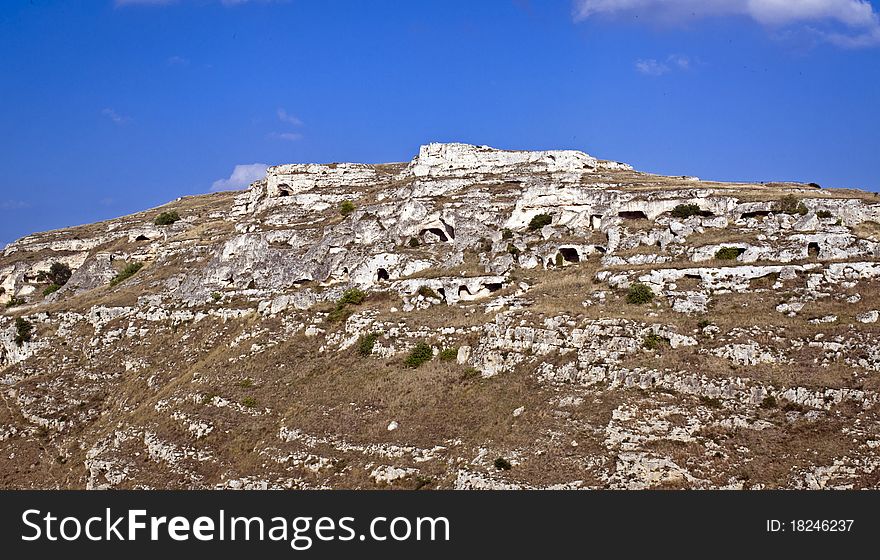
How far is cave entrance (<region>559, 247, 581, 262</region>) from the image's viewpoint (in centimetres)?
6372

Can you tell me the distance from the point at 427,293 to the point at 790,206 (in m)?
30.2

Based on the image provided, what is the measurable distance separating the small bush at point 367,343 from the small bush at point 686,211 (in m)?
29.4

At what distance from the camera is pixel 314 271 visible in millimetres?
69938

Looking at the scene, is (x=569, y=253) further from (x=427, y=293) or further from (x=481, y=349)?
(x=481, y=349)

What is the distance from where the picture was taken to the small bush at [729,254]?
56.4 m

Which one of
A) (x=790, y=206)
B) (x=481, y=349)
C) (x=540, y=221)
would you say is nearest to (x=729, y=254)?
(x=790, y=206)

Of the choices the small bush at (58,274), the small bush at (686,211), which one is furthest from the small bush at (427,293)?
the small bush at (58,274)

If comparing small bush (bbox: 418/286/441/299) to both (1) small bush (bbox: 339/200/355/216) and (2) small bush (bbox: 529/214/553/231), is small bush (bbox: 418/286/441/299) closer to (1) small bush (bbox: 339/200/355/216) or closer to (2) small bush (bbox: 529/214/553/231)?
(2) small bush (bbox: 529/214/553/231)

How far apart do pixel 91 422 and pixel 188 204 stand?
7721 centimetres

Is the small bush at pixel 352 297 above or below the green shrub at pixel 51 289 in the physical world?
below

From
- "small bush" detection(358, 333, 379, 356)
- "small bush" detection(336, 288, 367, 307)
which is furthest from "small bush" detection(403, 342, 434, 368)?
"small bush" detection(336, 288, 367, 307)

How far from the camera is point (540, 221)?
71.2 meters

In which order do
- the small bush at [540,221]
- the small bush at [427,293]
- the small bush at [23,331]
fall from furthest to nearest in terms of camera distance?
the small bush at [540,221]
the small bush at [23,331]
the small bush at [427,293]

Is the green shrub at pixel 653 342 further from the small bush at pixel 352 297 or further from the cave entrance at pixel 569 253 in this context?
the small bush at pixel 352 297
